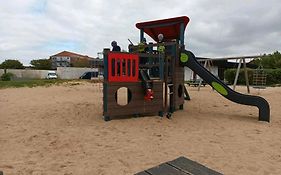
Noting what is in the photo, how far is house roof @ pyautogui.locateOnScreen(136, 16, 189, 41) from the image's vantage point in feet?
27.4

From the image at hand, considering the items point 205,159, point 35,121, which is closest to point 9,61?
point 35,121

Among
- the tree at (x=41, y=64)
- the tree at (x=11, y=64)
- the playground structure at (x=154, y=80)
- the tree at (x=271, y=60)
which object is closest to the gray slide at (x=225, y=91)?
the playground structure at (x=154, y=80)

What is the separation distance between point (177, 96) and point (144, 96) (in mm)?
1617

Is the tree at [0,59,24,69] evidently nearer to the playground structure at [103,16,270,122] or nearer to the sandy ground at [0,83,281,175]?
the sandy ground at [0,83,281,175]

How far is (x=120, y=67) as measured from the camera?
21.6 ft

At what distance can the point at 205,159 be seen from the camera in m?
3.97

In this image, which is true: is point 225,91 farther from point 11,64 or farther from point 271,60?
point 11,64

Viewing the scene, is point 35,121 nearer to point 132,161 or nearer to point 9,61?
point 132,161

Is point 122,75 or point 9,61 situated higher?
point 9,61

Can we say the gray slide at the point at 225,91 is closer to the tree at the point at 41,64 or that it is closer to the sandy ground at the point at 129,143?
the sandy ground at the point at 129,143

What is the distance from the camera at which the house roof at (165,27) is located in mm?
8361

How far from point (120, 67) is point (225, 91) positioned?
318cm

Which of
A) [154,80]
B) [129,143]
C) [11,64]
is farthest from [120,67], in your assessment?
[11,64]

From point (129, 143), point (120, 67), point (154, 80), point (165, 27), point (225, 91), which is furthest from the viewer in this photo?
point (165, 27)
